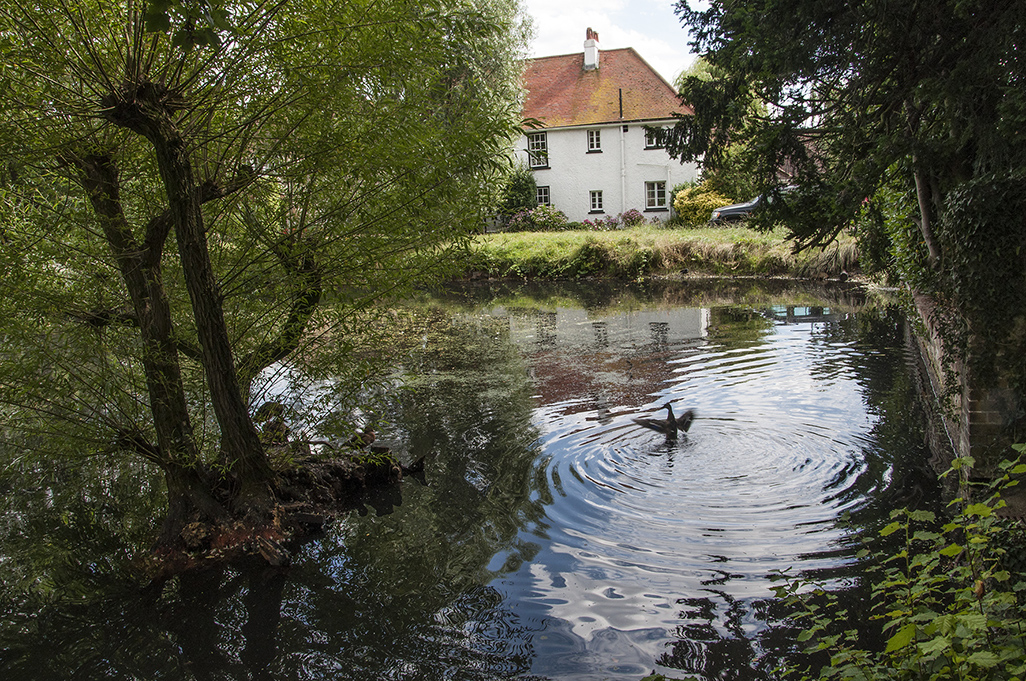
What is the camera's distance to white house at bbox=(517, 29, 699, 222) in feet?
125

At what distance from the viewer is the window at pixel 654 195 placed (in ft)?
125

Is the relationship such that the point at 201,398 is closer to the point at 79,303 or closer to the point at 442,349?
the point at 79,303

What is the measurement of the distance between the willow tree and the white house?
3144cm

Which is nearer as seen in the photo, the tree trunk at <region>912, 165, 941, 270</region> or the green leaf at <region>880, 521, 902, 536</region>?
the green leaf at <region>880, 521, 902, 536</region>

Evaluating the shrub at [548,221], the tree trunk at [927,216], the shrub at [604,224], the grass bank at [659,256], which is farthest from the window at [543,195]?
the tree trunk at [927,216]

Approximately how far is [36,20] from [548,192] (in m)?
36.4

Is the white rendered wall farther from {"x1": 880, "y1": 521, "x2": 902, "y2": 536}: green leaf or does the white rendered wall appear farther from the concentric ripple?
{"x1": 880, "y1": 521, "x2": 902, "y2": 536}: green leaf

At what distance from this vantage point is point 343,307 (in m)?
7.12

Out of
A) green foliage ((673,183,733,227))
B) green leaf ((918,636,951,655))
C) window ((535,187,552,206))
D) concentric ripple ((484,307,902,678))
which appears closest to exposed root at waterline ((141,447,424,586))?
concentric ripple ((484,307,902,678))

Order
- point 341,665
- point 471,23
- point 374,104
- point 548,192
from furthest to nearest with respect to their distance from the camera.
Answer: point 548,192, point 374,104, point 471,23, point 341,665

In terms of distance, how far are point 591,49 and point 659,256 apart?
20432 mm

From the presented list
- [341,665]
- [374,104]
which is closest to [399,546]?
[341,665]

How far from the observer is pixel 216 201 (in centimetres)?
694

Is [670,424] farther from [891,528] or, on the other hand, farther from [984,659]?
[984,659]
